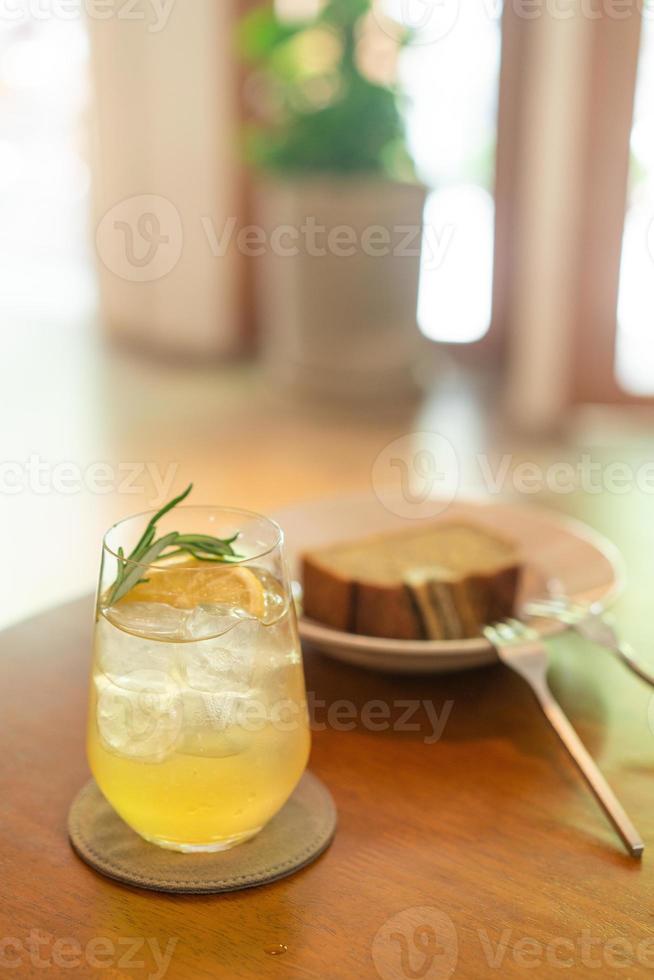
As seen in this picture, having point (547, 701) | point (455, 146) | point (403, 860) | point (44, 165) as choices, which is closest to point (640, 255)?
point (455, 146)

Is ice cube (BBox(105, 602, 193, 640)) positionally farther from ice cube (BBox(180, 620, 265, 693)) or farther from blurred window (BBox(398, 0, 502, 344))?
blurred window (BBox(398, 0, 502, 344))

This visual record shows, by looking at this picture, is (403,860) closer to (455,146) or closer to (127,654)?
(127,654)

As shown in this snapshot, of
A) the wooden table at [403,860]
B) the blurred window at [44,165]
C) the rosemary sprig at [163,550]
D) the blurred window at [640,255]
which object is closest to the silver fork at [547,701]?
the wooden table at [403,860]

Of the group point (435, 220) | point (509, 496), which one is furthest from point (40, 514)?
point (509, 496)

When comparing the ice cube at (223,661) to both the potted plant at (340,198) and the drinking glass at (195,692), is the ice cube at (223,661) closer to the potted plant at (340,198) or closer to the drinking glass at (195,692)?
the drinking glass at (195,692)

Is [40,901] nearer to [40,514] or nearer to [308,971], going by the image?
[308,971]

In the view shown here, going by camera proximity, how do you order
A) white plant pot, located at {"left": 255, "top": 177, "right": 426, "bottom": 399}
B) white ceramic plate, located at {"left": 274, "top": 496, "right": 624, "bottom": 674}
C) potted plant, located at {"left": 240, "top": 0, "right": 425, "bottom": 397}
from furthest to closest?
white plant pot, located at {"left": 255, "top": 177, "right": 426, "bottom": 399} < potted plant, located at {"left": 240, "top": 0, "right": 425, "bottom": 397} < white ceramic plate, located at {"left": 274, "top": 496, "right": 624, "bottom": 674}

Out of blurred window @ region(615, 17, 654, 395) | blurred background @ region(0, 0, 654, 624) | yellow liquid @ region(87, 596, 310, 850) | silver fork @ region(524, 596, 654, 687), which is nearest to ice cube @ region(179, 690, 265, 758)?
yellow liquid @ region(87, 596, 310, 850)
